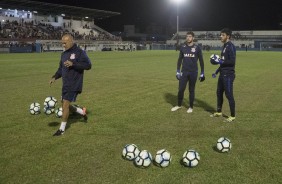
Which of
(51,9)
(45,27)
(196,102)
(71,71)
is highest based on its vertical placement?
(51,9)

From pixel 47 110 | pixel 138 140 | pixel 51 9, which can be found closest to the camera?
pixel 138 140

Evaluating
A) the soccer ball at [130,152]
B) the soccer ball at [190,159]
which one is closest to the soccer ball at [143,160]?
the soccer ball at [130,152]

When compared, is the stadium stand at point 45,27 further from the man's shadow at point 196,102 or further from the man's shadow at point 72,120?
the man's shadow at point 72,120

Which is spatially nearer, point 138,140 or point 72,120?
point 138,140

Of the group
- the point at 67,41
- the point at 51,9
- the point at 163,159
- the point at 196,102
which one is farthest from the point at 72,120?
the point at 51,9

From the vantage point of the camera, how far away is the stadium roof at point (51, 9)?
62.5m

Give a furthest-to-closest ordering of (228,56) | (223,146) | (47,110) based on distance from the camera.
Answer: (47,110) < (228,56) < (223,146)

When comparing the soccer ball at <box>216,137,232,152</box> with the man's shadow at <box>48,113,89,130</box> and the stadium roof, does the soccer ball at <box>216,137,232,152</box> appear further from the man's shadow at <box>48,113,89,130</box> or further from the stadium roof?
the stadium roof

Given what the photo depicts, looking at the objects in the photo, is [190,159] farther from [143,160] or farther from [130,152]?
[130,152]

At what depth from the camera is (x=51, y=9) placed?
69688mm

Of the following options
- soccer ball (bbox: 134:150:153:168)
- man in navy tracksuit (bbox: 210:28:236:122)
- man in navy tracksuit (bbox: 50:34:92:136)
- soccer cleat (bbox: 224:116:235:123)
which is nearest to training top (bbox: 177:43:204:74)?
man in navy tracksuit (bbox: 210:28:236:122)

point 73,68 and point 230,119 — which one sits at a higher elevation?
point 73,68

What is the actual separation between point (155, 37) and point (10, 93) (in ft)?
321

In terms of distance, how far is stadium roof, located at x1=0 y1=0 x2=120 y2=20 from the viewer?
6253cm
